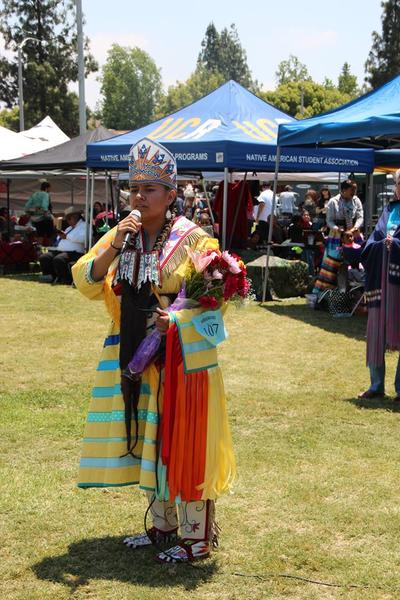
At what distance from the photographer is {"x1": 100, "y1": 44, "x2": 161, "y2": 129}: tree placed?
11494 centimetres

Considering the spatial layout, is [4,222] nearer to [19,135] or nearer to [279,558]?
[19,135]

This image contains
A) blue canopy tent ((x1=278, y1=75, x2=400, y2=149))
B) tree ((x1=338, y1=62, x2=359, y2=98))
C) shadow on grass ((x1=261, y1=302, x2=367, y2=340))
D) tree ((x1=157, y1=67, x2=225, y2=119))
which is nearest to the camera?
blue canopy tent ((x1=278, y1=75, x2=400, y2=149))

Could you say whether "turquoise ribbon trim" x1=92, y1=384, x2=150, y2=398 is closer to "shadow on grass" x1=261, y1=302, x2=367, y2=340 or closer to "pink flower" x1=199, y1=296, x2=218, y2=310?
"pink flower" x1=199, y1=296, x2=218, y2=310

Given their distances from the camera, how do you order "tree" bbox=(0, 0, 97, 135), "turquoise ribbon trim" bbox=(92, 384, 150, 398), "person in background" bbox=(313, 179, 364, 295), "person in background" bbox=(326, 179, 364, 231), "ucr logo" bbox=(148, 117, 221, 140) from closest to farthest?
"turquoise ribbon trim" bbox=(92, 384, 150, 398)
"person in background" bbox=(313, 179, 364, 295)
"person in background" bbox=(326, 179, 364, 231)
"ucr logo" bbox=(148, 117, 221, 140)
"tree" bbox=(0, 0, 97, 135)

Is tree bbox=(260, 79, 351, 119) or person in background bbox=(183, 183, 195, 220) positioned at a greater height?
tree bbox=(260, 79, 351, 119)

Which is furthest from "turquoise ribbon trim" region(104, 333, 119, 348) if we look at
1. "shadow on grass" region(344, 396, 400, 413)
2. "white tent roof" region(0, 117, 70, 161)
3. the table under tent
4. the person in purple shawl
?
"white tent roof" region(0, 117, 70, 161)

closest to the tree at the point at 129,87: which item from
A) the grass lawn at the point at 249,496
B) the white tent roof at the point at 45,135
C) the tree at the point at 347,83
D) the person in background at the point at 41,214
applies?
the tree at the point at 347,83

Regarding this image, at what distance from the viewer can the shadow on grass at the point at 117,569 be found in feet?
11.2

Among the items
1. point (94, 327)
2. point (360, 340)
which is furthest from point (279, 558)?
point (94, 327)

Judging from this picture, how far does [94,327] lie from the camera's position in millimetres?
9734

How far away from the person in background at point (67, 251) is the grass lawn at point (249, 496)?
586 centimetres

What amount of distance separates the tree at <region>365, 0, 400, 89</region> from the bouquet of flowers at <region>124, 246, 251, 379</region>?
52.8m

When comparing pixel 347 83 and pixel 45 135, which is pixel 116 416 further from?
pixel 347 83

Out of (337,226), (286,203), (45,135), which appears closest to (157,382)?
(337,226)
